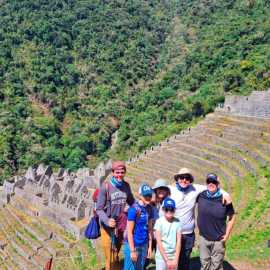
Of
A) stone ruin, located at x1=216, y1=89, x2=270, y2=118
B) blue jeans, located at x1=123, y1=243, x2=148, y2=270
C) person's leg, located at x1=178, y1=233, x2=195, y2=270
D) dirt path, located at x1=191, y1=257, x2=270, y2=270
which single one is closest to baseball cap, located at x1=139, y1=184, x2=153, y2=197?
blue jeans, located at x1=123, y1=243, x2=148, y2=270

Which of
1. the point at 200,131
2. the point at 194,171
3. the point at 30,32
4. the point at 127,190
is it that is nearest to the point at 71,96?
the point at 30,32

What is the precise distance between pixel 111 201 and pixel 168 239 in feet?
3.27

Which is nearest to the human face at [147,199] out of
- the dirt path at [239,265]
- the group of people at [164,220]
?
the group of people at [164,220]

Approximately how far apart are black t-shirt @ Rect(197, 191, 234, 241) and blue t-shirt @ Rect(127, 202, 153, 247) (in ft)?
2.66

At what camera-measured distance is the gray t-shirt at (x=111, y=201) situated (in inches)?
236

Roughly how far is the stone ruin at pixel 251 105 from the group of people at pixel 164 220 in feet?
52.3

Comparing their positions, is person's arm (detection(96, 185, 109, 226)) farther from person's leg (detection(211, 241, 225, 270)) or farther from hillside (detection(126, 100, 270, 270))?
hillside (detection(126, 100, 270, 270))

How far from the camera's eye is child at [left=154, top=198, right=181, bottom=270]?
5570mm

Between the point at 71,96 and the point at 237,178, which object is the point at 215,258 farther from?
the point at 71,96

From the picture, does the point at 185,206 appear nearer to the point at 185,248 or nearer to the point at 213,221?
the point at 213,221

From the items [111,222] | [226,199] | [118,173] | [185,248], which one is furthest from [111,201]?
[226,199]

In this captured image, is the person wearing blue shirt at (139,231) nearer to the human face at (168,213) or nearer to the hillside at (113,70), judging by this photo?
the human face at (168,213)

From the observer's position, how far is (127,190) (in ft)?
20.2

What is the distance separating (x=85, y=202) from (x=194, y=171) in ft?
18.8
